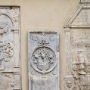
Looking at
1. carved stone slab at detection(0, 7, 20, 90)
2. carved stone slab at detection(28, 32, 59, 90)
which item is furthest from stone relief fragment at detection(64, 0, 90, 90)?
carved stone slab at detection(0, 7, 20, 90)

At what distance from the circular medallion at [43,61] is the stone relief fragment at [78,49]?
296 mm

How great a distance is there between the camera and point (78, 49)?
6.55 metres

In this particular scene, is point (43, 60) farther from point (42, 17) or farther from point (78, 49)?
point (42, 17)

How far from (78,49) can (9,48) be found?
49.5 inches

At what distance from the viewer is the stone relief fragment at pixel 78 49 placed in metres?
6.51

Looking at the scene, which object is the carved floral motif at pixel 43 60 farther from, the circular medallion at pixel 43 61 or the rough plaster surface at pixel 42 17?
the rough plaster surface at pixel 42 17

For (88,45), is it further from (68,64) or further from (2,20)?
(2,20)

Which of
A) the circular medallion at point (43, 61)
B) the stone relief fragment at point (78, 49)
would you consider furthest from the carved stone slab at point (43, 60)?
the stone relief fragment at point (78, 49)

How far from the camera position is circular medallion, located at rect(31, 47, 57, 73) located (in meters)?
6.46

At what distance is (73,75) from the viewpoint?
651cm

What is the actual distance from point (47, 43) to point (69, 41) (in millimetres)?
406

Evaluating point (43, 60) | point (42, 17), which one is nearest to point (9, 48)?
point (43, 60)

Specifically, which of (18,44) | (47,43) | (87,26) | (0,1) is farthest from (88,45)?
(0,1)

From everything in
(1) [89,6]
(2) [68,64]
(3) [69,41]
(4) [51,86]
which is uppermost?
(1) [89,6]
